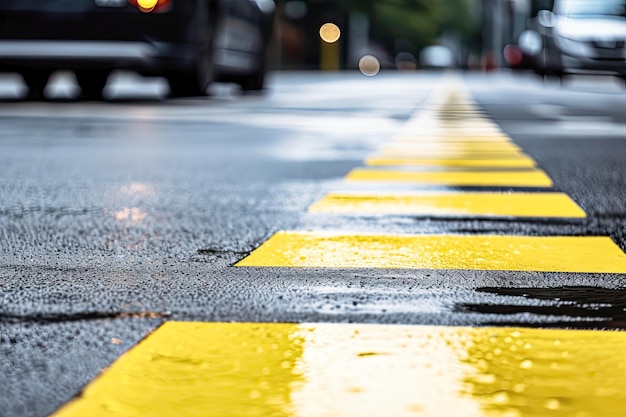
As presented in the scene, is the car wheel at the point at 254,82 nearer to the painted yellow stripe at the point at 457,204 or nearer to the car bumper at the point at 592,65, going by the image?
the car bumper at the point at 592,65

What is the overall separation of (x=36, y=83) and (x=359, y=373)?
13.1 meters

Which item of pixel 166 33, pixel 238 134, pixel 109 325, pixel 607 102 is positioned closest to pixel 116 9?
pixel 166 33

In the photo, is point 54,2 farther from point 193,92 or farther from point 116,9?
point 193,92

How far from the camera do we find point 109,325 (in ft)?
7.83

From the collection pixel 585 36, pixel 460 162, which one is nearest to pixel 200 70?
pixel 460 162

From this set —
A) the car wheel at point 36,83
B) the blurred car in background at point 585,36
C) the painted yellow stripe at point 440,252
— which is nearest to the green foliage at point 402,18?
the blurred car in background at point 585,36

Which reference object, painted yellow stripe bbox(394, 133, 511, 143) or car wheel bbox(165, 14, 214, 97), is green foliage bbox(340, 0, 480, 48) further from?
painted yellow stripe bbox(394, 133, 511, 143)

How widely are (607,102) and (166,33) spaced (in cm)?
720

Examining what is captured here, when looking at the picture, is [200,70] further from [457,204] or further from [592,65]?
[592,65]

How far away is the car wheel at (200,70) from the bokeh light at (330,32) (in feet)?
182

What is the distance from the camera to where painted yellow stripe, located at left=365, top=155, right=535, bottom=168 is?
645cm

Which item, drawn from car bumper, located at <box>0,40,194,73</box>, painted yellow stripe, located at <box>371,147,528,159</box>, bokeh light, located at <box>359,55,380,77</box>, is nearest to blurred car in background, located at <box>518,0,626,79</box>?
car bumper, located at <box>0,40,194,73</box>

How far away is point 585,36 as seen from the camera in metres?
22.8

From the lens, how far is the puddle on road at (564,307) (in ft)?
7.94
